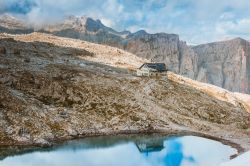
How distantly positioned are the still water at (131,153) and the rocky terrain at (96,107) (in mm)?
6199

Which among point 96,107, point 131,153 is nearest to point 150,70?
point 96,107

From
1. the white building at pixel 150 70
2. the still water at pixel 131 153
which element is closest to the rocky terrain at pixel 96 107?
the still water at pixel 131 153

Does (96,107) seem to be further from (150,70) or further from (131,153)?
(150,70)

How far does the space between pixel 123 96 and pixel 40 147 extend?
161ft

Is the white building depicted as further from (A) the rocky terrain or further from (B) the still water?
(B) the still water

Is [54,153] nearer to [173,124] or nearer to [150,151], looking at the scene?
[150,151]

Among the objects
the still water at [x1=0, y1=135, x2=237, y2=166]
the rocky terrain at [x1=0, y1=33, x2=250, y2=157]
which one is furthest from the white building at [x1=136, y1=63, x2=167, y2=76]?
the still water at [x1=0, y1=135, x2=237, y2=166]

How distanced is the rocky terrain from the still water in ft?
20.3

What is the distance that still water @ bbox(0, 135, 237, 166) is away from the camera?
100 meters

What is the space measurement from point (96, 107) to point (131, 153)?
34.9 m

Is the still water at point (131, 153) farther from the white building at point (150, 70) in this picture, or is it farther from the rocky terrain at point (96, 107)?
the white building at point (150, 70)

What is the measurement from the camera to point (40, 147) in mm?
112125

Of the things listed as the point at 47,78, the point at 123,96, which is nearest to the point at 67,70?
the point at 47,78

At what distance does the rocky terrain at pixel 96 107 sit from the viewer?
124m
